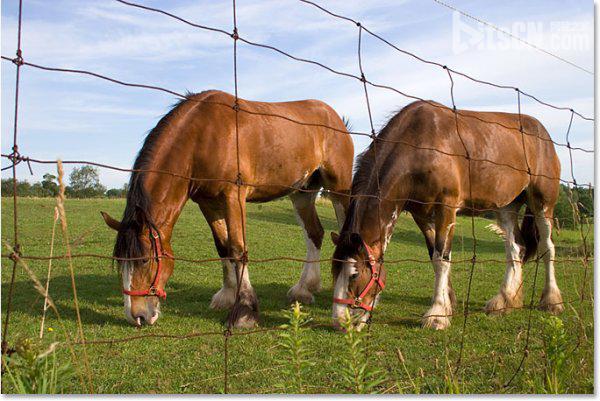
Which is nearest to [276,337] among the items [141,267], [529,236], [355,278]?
[355,278]

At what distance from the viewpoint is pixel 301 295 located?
639 centimetres

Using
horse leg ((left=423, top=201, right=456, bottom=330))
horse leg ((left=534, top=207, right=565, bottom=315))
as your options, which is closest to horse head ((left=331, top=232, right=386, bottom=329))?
horse leg ((left=423, top=201, right=456, bottom=330))

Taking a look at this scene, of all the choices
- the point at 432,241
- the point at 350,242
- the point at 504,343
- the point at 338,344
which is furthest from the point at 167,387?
the point at 432,241

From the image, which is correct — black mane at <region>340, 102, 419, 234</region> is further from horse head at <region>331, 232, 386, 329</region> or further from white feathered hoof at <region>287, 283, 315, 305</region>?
white feathered hoof at <region>287, 283, 315, 305</region>

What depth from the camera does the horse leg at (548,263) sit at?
6098 millimetres

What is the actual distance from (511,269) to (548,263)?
481mm

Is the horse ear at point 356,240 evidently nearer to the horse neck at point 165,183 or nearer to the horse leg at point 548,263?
the horse neck at point 165,183

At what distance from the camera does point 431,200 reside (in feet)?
17.6

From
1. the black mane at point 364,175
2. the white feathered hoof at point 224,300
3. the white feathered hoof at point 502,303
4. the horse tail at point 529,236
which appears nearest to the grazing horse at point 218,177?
the white feathered hoof at point 224,300

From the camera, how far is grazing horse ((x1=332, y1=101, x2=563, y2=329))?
482 cm

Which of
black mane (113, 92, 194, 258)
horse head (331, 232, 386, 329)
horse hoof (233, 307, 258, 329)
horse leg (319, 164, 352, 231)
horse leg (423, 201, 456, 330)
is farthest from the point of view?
horse leg (319, 164, 352, 231)

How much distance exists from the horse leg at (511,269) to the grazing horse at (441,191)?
0.01 m

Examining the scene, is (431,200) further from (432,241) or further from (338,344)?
(338,344)

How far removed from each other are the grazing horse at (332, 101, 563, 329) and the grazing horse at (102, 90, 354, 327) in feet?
1.50
